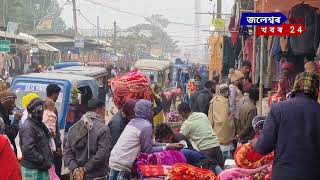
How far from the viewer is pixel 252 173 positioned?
17.7ft

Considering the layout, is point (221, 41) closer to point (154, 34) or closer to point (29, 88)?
point (29, 88)

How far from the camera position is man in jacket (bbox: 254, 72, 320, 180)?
501 cm

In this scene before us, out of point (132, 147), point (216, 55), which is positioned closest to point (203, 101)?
point (132, 147)

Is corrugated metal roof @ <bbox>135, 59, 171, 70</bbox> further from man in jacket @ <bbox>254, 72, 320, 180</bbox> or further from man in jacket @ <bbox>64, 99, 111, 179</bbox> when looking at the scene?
man in jacket @ <bbox>254, 72, 320, 180</bbox>

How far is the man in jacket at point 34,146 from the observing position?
6.96m

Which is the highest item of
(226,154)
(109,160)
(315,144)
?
(315,144)

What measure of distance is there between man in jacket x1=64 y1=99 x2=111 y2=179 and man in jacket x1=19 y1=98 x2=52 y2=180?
45 centimetres

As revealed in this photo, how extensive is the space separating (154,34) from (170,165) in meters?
102

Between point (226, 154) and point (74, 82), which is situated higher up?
point (74, 82)

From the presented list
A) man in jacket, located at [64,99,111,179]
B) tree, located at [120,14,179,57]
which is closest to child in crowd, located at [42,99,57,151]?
man in jacket, located at [64,99,111,179]

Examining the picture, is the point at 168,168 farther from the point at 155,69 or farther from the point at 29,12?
the point at 29,12

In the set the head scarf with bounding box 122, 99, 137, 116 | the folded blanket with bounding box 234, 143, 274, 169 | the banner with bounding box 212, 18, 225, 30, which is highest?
the banner with bounding box 212, 18, 225, 30

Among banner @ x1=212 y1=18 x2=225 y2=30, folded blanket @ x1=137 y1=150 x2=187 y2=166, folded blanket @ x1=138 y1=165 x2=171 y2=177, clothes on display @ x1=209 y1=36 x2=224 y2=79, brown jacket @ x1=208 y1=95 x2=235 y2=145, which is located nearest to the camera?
folded blanket @ x1=138 y1=165 x2=171 y2=177

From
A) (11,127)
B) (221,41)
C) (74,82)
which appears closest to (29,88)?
(74,82)
